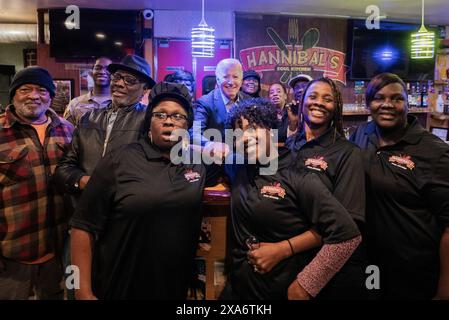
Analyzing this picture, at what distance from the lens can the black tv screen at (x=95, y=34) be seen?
4.71 meters

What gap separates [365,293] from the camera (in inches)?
58.7

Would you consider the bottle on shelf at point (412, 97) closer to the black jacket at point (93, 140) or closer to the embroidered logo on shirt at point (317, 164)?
the embroidered logo on shirt at point (317, 164)

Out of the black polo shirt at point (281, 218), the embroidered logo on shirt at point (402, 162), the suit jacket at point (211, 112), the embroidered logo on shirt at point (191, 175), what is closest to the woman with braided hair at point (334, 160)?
the black polo shirt at point (281, 218)

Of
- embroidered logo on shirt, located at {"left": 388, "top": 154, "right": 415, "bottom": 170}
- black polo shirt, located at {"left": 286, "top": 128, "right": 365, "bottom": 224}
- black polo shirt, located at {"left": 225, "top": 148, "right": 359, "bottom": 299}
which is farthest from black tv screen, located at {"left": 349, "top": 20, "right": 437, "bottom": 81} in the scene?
black polo shirt, located at {"left": 225, "top": 148, "right": 359, "bottom": 299}

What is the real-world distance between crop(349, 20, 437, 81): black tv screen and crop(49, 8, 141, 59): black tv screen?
3260mm

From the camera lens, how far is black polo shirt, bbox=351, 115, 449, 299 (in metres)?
1.62

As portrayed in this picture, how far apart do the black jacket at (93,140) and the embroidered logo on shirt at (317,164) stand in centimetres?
88

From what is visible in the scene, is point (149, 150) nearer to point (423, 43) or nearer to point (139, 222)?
point (139, 222)

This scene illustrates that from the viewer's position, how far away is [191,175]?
4.87 feet

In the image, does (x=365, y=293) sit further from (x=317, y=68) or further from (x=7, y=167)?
(x=317, y=68)

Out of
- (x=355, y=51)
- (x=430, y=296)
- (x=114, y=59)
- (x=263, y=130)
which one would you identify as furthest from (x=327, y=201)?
(x=355, y=51)

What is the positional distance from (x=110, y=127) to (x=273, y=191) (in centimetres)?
103

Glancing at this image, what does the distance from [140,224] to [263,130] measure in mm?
621

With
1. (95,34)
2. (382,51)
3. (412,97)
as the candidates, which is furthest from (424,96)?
(95,34)
